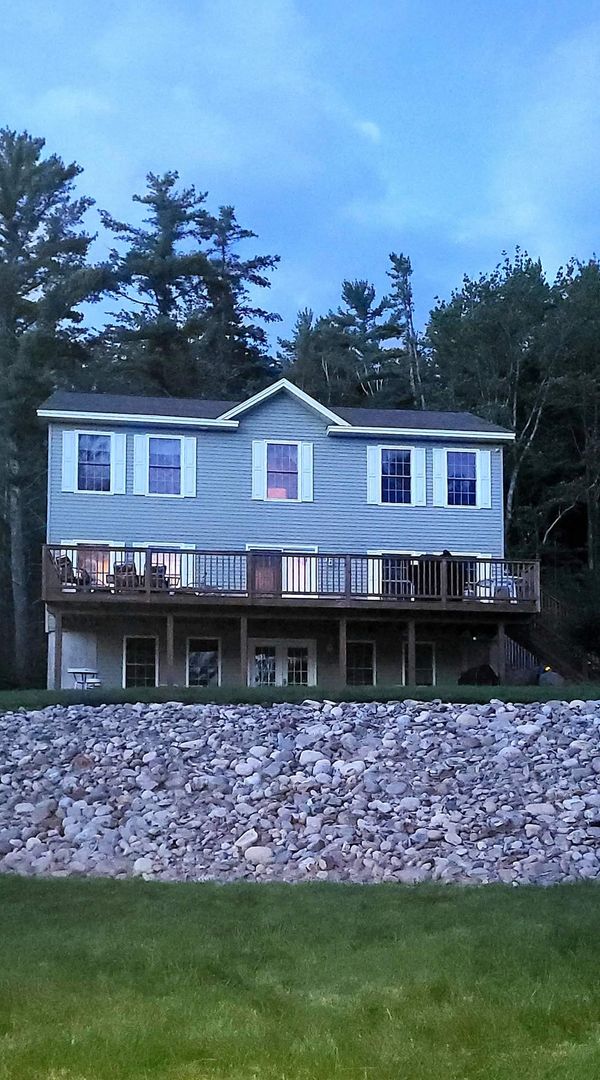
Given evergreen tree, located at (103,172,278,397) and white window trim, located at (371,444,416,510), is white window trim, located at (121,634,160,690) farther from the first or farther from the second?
evergreen tree, located at (103,172,278,397)

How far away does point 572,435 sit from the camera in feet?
119

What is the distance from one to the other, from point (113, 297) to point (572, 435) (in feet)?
52.1

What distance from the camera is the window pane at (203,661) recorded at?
22.5 m

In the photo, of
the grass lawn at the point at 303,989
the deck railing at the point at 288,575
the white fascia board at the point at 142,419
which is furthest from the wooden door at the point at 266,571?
the grass lawn at the point at 303,989

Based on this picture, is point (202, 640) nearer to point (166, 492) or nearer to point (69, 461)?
point (166, 492)

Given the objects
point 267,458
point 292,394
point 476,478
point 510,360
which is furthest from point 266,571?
point 510,360

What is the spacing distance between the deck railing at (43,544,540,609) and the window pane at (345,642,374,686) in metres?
1.91

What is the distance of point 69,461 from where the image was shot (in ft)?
72.6

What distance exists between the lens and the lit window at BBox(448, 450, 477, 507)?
23.4 metres

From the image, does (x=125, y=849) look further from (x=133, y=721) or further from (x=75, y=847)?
(x=133, y=721)

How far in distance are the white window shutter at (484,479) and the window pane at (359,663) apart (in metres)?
3.42

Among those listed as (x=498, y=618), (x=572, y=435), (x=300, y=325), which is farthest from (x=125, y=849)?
(x=300, y=325)

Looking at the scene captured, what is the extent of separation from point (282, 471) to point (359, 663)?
12.6 feet

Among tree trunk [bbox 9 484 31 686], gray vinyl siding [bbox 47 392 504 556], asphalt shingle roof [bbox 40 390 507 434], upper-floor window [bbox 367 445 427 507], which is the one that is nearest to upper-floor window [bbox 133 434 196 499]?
gray vinyl siding [bbox 47 392 504 556]
